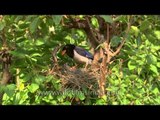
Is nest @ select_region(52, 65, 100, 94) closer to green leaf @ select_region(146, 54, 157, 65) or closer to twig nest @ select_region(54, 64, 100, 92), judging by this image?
twig nest @ select_region(54, 64, 100, 92)

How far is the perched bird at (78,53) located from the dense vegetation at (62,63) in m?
0.11

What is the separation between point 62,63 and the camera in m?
2.74

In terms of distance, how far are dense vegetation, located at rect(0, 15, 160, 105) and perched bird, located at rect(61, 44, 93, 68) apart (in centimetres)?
11

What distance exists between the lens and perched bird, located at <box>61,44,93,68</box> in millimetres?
2813

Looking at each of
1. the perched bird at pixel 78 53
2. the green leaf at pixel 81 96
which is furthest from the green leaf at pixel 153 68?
the green leaf at pixel 81 96

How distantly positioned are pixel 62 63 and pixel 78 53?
1.30 feet

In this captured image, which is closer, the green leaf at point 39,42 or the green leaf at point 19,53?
the green leaf at point 19,53

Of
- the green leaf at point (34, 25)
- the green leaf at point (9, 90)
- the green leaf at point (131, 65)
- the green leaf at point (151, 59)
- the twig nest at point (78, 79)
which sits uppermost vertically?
the green leaf at point (34, 25)

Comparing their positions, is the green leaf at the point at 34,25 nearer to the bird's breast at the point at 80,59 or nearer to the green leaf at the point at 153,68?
the bird's breast at the point at 80,59

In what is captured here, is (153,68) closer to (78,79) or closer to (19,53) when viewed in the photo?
(78,79)

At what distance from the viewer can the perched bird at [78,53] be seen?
2.81m
